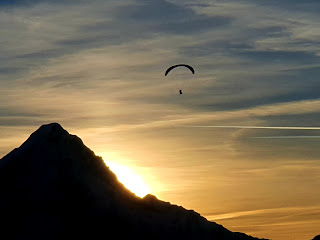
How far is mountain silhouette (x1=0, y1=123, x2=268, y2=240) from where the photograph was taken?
595ft

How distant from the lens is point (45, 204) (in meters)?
184

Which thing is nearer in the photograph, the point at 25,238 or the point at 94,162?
the point at 25,238

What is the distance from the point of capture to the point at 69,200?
184 meters

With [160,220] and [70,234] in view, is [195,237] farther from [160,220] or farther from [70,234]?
[70,234]

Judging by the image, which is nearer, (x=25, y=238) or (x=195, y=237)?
(x=25, y=238)

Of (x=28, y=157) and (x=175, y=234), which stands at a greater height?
(x=28, y=157)

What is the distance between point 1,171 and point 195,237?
46.2m

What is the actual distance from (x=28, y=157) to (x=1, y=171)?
6598 mm

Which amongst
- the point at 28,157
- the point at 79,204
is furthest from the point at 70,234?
the point at 28,157

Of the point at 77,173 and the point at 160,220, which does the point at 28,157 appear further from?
the point at 160,220

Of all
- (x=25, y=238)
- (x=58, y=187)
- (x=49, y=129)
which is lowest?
(x=25, y=238)

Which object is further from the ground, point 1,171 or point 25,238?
point 1,171

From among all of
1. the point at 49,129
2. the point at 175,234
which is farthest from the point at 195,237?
the point at 49,129

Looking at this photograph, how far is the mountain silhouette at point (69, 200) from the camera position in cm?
18150
